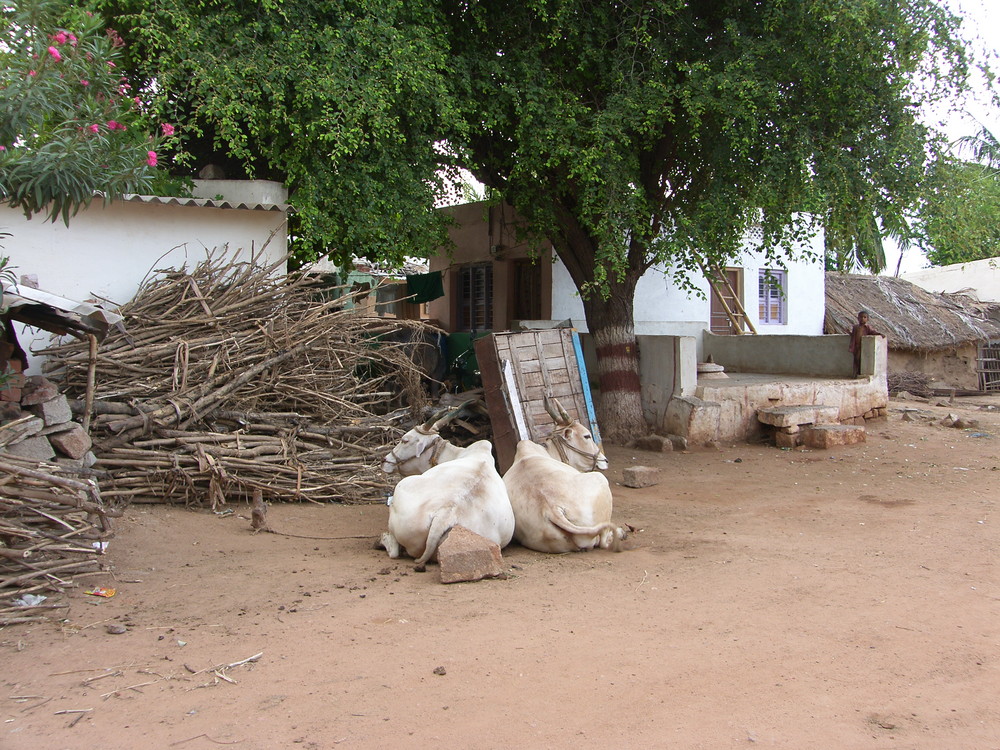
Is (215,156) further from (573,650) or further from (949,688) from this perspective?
(949,688)

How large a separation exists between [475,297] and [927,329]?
36.5ft

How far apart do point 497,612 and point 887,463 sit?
23.8 ft

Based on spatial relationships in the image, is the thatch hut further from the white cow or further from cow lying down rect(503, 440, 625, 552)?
cow lying down rect(503, 440, 625, 552)

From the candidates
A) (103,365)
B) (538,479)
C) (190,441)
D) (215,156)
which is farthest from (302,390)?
(215,156)

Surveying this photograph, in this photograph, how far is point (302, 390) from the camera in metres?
8.21

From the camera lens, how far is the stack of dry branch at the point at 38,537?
14.8ft

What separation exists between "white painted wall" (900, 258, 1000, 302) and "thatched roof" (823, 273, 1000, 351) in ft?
10.5

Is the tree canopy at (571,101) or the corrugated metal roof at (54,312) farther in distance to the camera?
the tree canopy at (571,101)

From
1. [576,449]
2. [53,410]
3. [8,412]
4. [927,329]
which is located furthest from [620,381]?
[927,329]

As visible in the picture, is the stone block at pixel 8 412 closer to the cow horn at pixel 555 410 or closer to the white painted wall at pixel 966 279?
the cow horn at pixel 555 410

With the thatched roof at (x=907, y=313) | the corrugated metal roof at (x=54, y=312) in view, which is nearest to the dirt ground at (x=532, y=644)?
the corrugated metal roof at (x=54, y=312)

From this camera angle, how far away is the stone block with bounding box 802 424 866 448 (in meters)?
11.0

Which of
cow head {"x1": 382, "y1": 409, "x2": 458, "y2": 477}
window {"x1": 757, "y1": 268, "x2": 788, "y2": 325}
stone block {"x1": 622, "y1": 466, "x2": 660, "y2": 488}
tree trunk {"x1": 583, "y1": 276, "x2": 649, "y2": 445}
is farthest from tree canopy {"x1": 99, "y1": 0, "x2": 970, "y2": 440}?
window {"x1": 757, "y1": 268, "x2": 788, "y2": 325}

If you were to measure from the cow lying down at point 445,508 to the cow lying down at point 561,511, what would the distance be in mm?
148
